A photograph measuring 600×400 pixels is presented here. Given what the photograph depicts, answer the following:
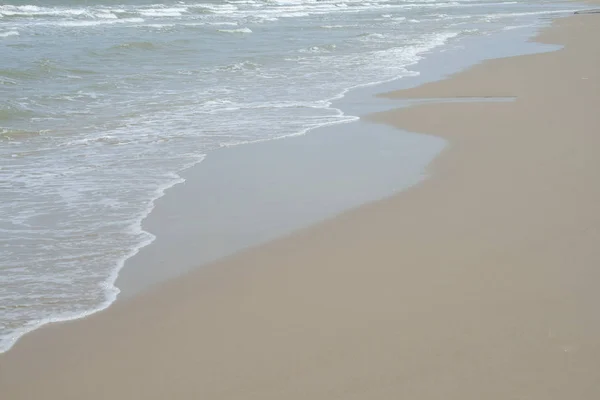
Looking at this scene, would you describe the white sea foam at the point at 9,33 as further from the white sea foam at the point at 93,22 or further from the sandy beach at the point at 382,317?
the sandy beach at the point at 382,317

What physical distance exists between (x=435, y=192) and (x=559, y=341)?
2374 mm

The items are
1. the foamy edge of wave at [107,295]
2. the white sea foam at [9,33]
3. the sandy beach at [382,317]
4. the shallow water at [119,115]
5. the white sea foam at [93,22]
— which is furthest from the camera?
the white sea foam at [93,22]

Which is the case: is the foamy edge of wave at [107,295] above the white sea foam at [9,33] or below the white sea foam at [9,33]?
below

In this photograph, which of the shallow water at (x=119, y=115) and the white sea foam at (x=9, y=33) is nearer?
the shallow water at (x=119, y=115)

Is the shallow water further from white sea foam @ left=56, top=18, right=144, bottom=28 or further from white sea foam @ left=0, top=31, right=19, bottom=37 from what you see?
white sea foam @ left=56, top=18, right=144, bottom=28

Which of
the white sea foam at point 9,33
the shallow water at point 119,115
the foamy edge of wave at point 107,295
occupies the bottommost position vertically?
the foamy edge of wave at point 107,295

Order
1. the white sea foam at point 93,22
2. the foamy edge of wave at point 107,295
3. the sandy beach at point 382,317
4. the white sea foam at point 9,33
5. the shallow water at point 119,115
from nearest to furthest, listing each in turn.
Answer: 1. the sandy beach at point 382,317
2. the foamy edge of wave at point 107,295
3. the shallow water at point 119,115
4. the white sea foam at point 9,33
5. the white sea foam at point 93,22

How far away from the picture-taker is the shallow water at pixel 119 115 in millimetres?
4344

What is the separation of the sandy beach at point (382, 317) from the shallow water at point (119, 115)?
1.50 feet

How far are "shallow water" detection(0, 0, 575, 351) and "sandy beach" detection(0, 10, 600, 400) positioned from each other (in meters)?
0.46

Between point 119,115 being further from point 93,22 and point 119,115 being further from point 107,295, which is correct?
point 93,22

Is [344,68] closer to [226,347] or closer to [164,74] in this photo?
[164,74]

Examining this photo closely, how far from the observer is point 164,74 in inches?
513

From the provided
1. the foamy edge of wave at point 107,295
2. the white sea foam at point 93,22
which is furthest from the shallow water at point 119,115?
the white sea foam at point 93,22
